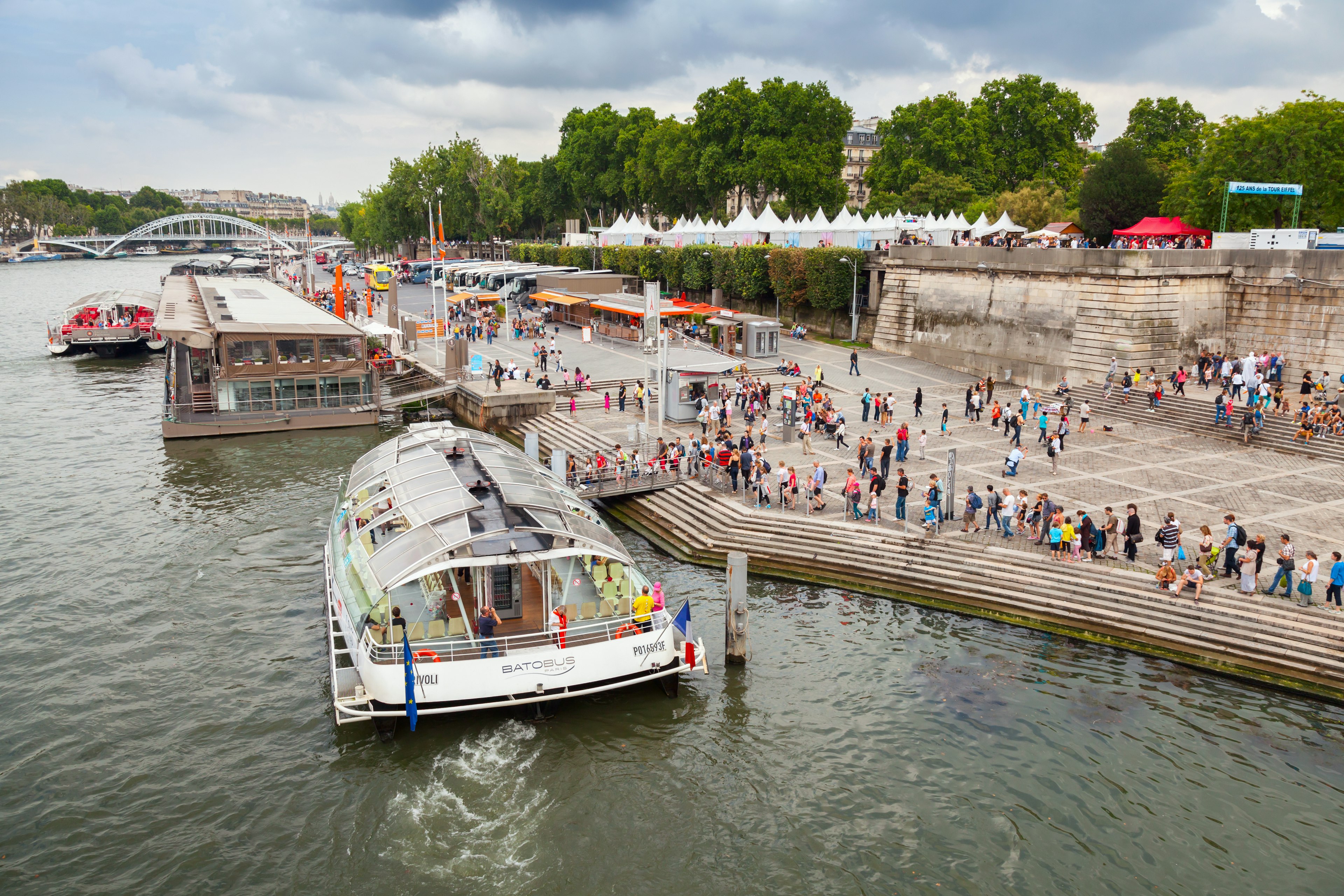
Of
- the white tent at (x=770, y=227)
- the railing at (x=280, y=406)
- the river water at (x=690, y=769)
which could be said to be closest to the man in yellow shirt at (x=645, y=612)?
the river water at (x=690, y=769)

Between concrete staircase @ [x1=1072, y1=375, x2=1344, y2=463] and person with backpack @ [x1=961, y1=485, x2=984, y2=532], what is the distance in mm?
13844

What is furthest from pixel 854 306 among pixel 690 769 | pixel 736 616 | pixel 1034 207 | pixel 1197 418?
pixel 690 769

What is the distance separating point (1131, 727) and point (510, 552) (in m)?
11.3

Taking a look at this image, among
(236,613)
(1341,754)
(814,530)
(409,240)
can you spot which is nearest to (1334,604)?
(1341,754)

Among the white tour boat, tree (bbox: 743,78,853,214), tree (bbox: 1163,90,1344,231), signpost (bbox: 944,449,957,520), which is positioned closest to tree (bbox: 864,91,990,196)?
tree (bbox: 743,78,853,214)

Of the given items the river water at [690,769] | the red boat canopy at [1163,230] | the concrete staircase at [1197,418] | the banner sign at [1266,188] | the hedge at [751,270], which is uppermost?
the banner sign at [1266,188]

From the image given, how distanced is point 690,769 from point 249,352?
2985 centimetres

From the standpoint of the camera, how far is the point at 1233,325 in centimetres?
3875

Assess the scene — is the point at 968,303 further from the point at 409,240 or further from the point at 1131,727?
the point at 409,240

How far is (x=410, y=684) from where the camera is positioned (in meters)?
14.4

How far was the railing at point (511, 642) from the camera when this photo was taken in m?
14.9

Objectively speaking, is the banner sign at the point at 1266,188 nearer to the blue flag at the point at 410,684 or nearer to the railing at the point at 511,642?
the railing at the point at 511,642

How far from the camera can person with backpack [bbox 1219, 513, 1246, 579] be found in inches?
768

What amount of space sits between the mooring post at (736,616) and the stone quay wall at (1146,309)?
87.0 feet
